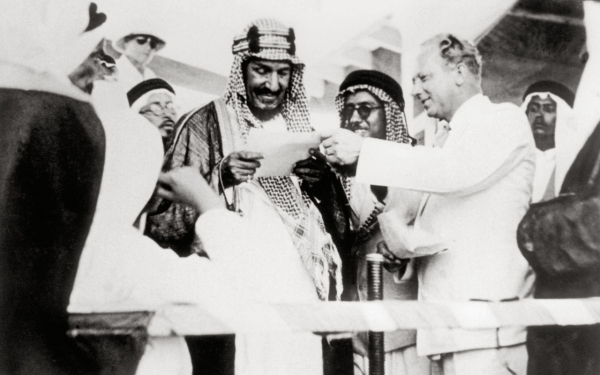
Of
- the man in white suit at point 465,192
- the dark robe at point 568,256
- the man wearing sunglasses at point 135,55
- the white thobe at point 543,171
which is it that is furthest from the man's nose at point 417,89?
the man wearing sunglasses at point 135,55

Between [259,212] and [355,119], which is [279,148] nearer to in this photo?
[259,212]

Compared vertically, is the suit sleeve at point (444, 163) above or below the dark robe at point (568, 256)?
above

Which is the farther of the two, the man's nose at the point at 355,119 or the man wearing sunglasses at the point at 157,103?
the man's nose at the point at 355,119

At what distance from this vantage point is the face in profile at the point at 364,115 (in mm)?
3396

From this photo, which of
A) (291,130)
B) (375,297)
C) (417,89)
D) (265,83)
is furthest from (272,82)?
(375,297)

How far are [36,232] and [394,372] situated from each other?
1.68 meters

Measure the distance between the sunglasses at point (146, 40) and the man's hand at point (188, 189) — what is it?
0.58 m

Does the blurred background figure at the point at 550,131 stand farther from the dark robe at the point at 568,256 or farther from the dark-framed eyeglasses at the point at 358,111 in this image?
the dark-framed eyeglasses at the point at 358,111

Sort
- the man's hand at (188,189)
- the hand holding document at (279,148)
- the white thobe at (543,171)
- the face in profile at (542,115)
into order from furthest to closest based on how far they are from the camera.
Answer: the face in profile at (542,115) < the white thobe at (543,171) < the hand holding document at (279,148) < the man's hand at (188,189)

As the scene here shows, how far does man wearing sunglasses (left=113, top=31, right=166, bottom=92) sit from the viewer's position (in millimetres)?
3186

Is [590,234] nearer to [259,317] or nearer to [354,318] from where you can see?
[354,318]

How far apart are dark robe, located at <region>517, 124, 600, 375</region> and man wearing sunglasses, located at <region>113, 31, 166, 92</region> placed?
1.85 meters

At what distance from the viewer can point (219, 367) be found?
10.0ft

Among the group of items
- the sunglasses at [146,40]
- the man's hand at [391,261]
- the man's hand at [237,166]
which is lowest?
the man's hand at [391,261]
